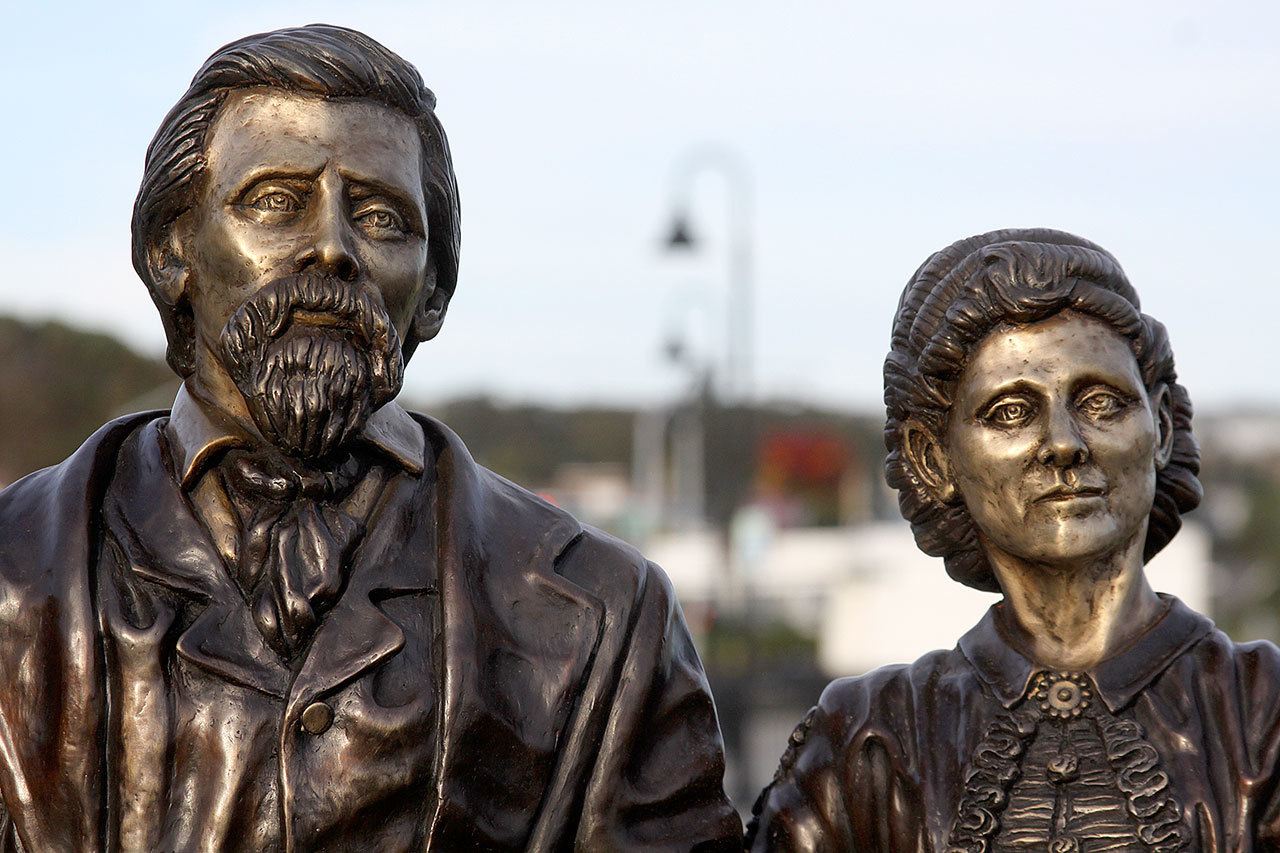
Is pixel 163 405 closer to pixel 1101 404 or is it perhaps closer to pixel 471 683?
pixel 471 683

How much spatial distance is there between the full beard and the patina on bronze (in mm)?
1177

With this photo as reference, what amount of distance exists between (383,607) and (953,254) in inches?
55.6

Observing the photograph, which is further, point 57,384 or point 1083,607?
point 57,384

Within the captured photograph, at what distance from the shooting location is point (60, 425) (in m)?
33.6

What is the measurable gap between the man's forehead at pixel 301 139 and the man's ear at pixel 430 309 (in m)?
0.25

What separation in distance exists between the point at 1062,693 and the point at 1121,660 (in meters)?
0.14

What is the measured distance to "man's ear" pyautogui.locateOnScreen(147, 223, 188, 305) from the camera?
4156 millimetres

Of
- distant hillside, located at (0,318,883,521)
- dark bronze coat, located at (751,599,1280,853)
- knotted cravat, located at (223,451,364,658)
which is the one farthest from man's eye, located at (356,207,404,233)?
distant hillside, located at (0,318,883,521)

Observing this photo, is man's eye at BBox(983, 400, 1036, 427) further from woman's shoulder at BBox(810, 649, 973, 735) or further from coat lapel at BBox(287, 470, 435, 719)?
coat lapel at BBox(287, 470, 435, 719)

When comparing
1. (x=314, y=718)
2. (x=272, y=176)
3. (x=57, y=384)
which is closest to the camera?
(x=314, y=718)

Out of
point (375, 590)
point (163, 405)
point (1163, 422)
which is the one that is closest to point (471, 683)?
point (375, 590)

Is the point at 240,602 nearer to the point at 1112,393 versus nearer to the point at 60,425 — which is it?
the point at 1112,393

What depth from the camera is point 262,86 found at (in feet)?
13.4

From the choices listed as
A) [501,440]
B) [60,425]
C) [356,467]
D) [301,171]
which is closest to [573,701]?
[356,467]
